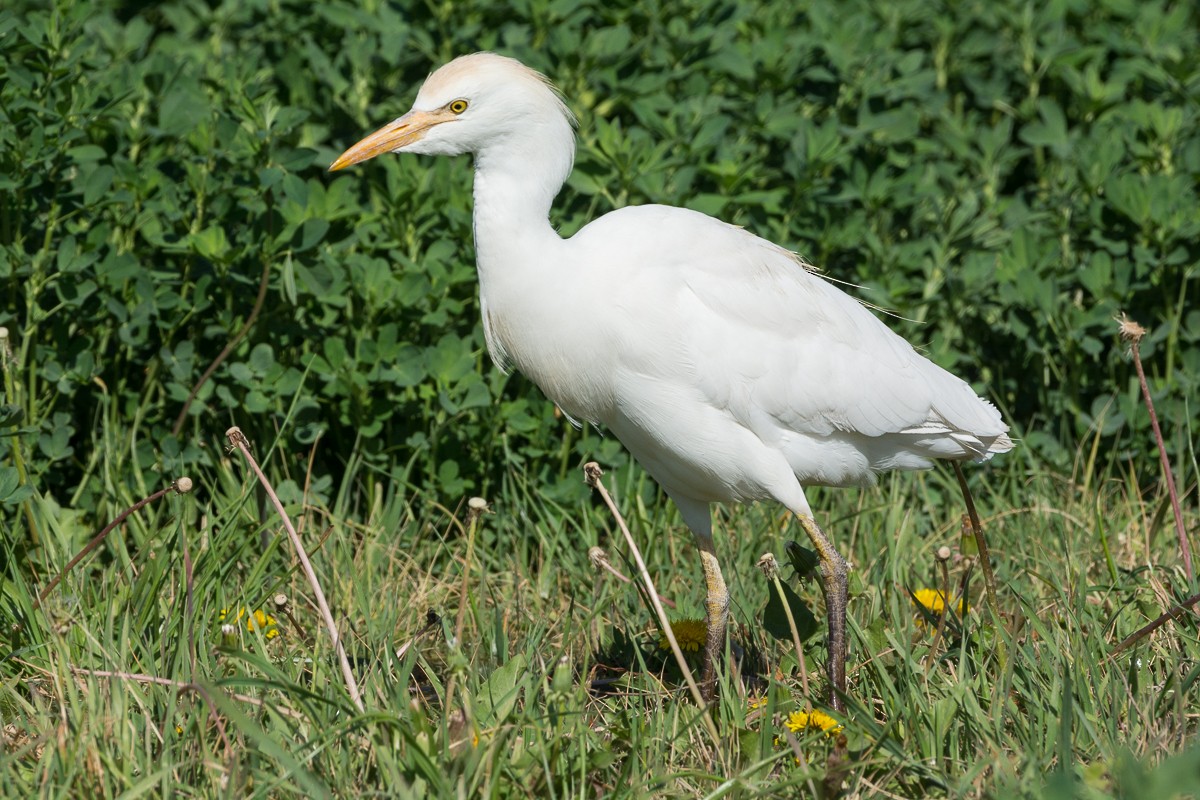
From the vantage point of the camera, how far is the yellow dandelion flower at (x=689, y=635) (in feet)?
13.2

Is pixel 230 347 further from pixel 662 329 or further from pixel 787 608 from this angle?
pixel 787 608

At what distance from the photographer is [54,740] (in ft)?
10.1

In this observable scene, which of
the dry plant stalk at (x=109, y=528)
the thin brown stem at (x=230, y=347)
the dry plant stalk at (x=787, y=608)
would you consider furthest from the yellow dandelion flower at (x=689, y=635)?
the thin brown stem at (x=230, y=347)

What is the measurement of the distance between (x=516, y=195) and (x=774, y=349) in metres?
0.86

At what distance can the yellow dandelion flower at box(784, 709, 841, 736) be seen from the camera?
10.9 ft

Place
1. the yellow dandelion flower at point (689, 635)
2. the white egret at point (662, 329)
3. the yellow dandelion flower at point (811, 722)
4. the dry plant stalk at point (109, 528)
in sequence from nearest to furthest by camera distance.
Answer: the dry plant stalk at point (109, 528) < the yellow dandelion flower at point (811, 722) < the white egret at point (662, 329) < the yellow dandelion flower at point (689, 635)

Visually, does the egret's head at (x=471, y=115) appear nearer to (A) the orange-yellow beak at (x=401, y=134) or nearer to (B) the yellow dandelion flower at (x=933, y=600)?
(A) the orange-yellow beak at (x=401, y=134)

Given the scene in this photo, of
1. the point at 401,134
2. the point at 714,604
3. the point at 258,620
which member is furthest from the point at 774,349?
the point at 258,620

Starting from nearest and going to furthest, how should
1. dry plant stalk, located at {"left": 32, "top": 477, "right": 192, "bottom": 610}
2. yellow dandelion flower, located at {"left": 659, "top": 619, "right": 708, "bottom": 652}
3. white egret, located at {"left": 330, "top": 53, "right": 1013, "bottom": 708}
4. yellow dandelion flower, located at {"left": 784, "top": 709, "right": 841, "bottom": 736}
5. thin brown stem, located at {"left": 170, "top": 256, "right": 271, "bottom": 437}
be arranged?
1. dry plant stalk, located at {"left": 32, "top": 477, "right": 192, "bottom": 610}
2. yellow dandelion flower, located at {"left": 784, "top": 709, "right": 841, "bottom": 736}
3. white egret, located at {"left": 330, "top": 53, "right": 1013, "bottom": 708}
4. yellow dandelion flower, located at {"left": 659, "top": 619, "right": 708, "bottom": 652}
5. thin brown stem, located at {"left": 170, "top": 256, "right": 271, "bottom": 437}

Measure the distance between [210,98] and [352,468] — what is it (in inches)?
66.0

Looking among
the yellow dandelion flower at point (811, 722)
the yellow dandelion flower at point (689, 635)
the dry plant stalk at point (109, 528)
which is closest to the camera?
the dry plant stalk at point (109, 528)

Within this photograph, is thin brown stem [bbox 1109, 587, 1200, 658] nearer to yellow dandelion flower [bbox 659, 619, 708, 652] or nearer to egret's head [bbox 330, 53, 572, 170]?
yellow dandelion flower [bbox 659, 619, 708, 652]

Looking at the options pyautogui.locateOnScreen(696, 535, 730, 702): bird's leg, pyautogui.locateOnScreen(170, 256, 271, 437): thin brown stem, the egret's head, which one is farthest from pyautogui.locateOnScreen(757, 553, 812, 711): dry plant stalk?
pyautogui.locateOnScreen(170, 256, 271, 437): thin brown stem

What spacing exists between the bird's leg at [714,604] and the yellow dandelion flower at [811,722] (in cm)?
64
